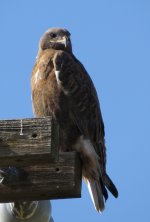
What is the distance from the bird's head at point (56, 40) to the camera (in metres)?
7.01

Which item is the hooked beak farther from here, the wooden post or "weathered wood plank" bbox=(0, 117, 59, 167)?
"weathered wood plank" bbox=(0, 117, 59, 167)

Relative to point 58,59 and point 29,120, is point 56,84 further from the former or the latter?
point 29,120

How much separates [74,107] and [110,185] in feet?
3.61

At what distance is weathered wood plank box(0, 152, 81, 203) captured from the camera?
305cm

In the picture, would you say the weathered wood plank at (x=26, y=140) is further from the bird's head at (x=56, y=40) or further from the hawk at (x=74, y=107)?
the bird's head at (x=56, y=40)

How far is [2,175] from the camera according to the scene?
3.07 meters

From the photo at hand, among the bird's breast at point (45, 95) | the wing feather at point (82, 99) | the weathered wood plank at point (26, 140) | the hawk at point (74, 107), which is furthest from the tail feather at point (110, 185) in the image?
the weathered wood plank at point (26, 140)

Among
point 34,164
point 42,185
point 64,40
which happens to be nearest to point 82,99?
point 64,40

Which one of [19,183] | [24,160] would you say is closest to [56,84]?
[19,183]

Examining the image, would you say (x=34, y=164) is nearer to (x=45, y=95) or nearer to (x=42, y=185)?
(x=42, y=185)

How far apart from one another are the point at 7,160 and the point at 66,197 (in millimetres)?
506

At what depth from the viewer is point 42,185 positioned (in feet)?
10.1

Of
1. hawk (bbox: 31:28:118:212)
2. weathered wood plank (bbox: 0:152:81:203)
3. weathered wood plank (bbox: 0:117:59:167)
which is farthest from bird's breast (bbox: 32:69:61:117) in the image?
weathered wood plank (bbox: 0:117:59:167)

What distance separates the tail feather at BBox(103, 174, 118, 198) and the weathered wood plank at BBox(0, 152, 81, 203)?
6.18ft
